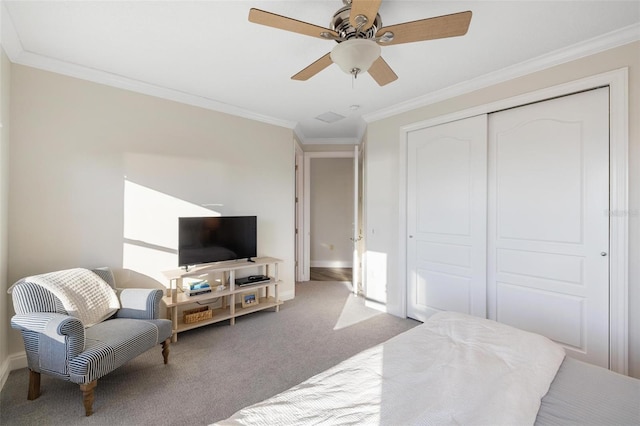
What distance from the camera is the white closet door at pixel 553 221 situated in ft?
6.91

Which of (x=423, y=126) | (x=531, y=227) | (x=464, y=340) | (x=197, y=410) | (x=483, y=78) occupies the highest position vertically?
(x=483, y=78)

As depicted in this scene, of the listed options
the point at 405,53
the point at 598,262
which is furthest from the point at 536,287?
the point at 405,53

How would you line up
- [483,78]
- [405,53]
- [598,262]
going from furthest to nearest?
[483,78]
[405,53]
[598,262]

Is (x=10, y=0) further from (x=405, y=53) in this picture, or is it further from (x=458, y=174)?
(x=458, y=174)

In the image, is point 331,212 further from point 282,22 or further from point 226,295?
point 282,22

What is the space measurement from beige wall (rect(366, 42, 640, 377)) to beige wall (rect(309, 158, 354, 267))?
8.24 ft

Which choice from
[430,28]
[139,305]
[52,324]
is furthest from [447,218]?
[52,324]

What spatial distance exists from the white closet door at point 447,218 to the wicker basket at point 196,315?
231 cm

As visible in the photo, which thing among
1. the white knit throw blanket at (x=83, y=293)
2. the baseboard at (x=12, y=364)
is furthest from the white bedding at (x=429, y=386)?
the baseboard at (x=12, y=364)

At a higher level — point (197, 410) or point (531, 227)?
point (531, 227)

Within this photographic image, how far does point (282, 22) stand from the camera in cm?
142

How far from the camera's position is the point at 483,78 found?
262 cm

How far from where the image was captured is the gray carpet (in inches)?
68.2

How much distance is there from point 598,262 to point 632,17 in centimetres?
169
